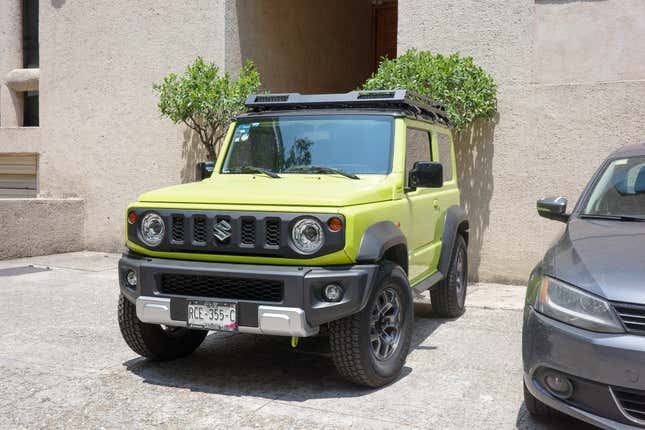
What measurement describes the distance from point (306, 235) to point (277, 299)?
1.44 feet

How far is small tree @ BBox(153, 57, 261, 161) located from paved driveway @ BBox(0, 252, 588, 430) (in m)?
3.63

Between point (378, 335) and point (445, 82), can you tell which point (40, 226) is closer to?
point (445, 82)

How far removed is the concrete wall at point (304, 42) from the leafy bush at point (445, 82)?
3227mm

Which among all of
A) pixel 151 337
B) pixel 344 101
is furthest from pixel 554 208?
pixel 151 337

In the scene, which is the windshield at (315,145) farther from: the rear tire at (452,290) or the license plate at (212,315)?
the rear tire at (452,290)

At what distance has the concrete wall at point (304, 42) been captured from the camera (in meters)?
10.8

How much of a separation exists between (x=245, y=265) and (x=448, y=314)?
3127mm

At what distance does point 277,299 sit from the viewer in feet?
13.7

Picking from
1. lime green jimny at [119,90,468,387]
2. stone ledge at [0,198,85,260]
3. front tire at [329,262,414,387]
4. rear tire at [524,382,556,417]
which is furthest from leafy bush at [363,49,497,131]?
stone ledge at [0,198,85,260]

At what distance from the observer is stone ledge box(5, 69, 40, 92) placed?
41.5ft

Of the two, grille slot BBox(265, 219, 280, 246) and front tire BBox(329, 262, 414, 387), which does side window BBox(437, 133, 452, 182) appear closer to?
front tire BBox(329, 262, 414, 387)


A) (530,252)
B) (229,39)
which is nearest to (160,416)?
(530,252)

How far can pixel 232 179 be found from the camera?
17.0 ft

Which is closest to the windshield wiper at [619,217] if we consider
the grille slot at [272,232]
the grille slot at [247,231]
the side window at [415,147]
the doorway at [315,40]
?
the side window at [415,147]
